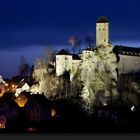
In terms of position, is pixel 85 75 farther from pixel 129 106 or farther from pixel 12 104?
pixel 12 104

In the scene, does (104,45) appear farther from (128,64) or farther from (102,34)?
(128,64)

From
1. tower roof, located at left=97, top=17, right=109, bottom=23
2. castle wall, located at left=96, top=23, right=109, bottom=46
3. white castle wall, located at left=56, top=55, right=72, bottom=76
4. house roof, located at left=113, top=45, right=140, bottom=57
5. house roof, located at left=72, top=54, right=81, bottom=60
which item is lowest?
white castle wall, located at left=56, top=55, right=72, bottom=76

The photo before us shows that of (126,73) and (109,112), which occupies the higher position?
(126,73)

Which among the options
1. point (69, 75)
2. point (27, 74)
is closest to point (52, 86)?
point (69, 75)

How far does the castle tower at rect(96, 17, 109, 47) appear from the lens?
66.4 metres

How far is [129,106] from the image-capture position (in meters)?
57.8

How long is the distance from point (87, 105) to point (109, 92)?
14.0ft

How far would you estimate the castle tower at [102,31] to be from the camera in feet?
218

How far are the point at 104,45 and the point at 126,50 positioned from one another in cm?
469

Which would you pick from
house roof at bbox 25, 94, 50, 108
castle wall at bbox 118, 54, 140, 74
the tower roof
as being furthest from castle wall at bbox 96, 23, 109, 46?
house roof at bbox 25, 94, 50, 108

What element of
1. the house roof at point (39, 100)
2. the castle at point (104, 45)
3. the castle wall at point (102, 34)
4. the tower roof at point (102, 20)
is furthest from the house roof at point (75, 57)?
the house roof at point (39, 100)

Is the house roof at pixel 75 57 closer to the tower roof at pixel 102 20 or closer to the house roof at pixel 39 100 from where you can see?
the tower roof at pixel 102 20

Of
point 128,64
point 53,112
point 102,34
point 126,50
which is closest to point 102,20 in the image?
point 102,34

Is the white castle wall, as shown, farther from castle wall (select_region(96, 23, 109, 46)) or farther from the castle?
castle wall (select_region(96, 23, 109, 46))
